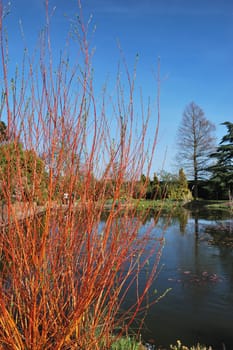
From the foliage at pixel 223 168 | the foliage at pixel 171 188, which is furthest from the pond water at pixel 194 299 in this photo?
the foliage at pixel 223 168

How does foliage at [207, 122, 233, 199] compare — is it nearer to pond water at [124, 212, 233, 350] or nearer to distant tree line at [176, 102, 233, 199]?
distant tree line at [176, 102, 233, 199]

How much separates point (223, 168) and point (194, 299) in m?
21.1

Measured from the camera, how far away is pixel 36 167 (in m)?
1.67

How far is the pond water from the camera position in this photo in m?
3.14

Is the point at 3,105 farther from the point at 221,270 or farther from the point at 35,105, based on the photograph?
the point at 221,270

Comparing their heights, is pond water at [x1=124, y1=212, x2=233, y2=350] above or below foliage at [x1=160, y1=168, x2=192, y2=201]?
below

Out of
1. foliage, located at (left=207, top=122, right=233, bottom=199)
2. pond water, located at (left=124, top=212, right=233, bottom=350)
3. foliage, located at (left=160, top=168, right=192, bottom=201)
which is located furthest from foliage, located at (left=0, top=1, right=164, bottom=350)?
foliage, located at (left=207, top=122, right=233, bottom=199)

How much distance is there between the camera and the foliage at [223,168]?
23.6m

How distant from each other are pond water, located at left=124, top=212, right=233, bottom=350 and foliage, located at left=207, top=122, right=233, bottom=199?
16946mm

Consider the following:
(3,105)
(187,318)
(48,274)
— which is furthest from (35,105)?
(187,318)

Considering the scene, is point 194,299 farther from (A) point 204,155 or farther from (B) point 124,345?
(A) point 204,155

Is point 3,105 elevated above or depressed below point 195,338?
above

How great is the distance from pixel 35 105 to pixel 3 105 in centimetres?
17

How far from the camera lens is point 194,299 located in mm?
4254
